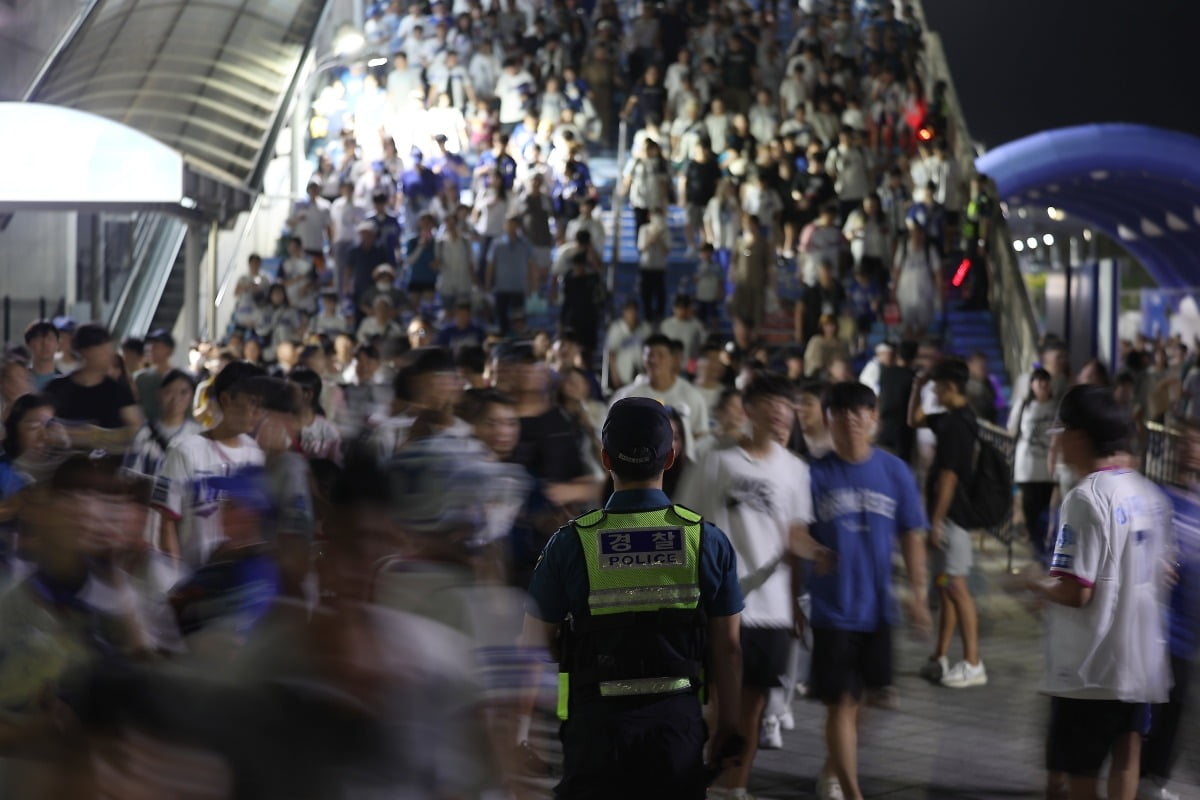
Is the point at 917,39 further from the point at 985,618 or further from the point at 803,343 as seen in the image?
the point at 985,618

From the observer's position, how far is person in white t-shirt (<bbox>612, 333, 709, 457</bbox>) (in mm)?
9289

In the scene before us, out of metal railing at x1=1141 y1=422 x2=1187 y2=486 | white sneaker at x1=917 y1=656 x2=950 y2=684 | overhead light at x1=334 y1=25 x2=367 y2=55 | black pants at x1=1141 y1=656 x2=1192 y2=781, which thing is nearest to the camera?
black pants at x1=1141 y1=656 x2=1192 y2=781

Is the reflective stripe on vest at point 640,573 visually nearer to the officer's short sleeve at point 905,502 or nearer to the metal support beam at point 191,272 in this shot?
the officer's short sleeve at point 905,502

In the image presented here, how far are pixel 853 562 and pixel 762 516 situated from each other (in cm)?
51

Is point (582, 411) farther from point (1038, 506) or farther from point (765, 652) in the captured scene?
point (1038, 506)

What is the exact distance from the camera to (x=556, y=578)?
409 cm

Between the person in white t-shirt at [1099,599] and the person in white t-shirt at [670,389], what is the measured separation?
13.4 ft

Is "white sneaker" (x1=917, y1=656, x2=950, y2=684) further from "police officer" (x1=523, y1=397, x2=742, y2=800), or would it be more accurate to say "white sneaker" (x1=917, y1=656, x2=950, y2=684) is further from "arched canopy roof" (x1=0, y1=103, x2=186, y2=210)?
"arched canopy roof" (x1=0, y1=103, x2=186, y2=210)

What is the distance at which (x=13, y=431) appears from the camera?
655 cm

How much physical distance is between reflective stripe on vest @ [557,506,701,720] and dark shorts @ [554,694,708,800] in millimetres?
54

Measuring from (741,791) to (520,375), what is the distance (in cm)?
232

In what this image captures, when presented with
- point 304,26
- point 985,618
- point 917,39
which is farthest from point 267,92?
point 985,618

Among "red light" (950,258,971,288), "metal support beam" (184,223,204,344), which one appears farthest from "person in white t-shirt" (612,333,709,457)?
"red light" (950,258,971,288)

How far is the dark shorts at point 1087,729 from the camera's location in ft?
16.3
